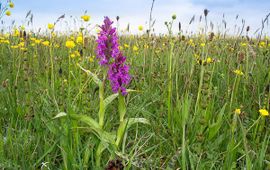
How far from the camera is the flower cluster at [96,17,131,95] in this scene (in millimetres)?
1556

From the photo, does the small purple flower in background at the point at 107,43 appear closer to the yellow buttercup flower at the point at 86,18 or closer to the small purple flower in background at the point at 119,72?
the small purple flower in background at the point at 119,72

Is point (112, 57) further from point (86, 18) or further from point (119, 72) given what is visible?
point (86, 18)

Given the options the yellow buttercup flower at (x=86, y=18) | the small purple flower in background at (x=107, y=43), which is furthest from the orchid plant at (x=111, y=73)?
the yellow buttercup flower at (x=86, y=18)

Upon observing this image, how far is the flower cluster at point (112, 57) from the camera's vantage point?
156 centimetres

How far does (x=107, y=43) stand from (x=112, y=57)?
7cm

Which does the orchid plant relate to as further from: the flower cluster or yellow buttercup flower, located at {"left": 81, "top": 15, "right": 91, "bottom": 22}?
yellow buttercup flower, located at {"left": 81, "top": 15, "right": 91, "bottom": 22}

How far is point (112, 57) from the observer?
158cm

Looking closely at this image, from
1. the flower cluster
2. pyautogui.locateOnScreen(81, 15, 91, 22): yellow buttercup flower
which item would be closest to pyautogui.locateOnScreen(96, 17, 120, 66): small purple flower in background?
the flower cluster

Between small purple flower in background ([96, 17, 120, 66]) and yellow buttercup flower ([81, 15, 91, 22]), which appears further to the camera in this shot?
yellow buttercup flower ([81, 15, 91, 22])

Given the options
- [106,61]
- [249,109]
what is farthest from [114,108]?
[249,109]

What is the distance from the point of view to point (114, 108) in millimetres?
2244

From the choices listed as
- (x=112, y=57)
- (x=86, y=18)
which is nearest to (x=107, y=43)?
(x=112, y=57)

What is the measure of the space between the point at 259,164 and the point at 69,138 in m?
0.85

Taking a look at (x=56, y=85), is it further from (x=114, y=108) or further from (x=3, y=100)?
(x=114, y=108)
